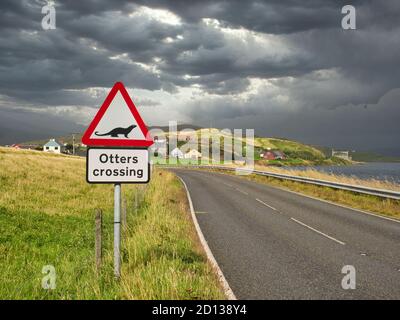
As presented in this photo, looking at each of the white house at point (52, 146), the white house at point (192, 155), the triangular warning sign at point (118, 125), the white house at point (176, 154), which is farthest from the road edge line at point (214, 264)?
the white house at point (52, 146)

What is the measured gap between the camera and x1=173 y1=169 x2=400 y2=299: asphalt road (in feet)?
19.2

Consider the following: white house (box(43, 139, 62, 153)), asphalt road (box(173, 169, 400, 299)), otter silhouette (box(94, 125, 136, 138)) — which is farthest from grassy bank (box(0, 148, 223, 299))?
white house (box(43, 139, 62, 153))

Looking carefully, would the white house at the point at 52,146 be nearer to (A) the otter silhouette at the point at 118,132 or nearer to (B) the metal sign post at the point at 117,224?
(B) the metal sign post at the point at 117,224

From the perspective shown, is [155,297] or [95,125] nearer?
[155,297]

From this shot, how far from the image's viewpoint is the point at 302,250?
27.2 ft

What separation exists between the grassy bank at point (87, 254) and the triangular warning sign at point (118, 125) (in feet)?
6.19

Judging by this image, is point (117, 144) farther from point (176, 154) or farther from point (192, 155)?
point (192, 155)

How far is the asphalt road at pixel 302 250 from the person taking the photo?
5867mm

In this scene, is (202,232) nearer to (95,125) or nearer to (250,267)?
(250,267)

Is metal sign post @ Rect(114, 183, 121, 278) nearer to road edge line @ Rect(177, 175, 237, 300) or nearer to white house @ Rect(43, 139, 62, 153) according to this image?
road edge line @ Rect(177, 175, 237, 300)

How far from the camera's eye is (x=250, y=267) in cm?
697

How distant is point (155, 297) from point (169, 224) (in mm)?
4873

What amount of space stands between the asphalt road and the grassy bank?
74 cm

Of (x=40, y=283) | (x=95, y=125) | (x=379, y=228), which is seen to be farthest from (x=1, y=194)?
(x=379, y=228)
